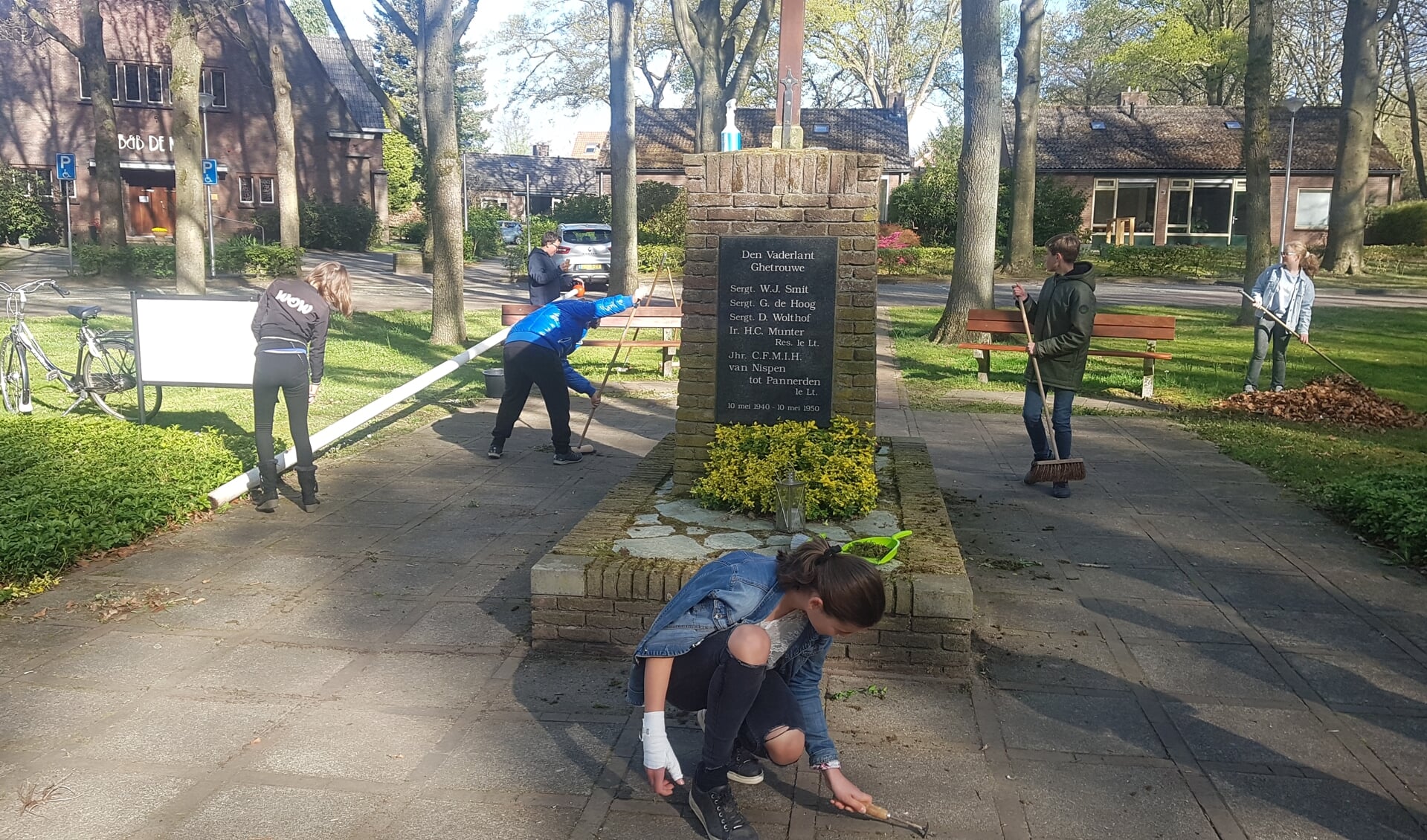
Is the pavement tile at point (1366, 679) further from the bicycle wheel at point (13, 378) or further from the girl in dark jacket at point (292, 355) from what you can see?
the bicycle wheel at point (13, 378)

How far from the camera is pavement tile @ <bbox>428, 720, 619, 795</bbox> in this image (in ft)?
12.6

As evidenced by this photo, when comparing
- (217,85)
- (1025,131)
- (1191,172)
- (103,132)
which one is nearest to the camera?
(103,132)

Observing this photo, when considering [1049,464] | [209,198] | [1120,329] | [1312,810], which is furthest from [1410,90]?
[1312,810]

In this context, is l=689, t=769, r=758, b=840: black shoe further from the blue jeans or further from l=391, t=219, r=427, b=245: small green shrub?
l=391, t=219, r=427, b=245: small green shrub

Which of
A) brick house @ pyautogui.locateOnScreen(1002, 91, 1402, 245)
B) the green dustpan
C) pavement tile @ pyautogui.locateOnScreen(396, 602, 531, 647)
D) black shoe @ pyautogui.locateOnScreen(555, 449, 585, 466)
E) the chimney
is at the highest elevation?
the chimney

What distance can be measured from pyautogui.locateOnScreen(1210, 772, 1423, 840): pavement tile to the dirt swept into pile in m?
8.07

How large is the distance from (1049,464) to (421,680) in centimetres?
470

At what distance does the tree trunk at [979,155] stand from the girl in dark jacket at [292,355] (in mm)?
10553

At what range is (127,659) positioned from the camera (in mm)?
4848

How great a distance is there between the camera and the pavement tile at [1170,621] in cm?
531

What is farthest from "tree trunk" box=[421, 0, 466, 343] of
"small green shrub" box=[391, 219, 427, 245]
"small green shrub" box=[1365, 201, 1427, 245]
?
"small green shrub" box=[391, 219, 427, 245]

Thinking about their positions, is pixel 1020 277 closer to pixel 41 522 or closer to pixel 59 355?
pixel 59 355

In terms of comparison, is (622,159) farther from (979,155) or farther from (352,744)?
(352,744)

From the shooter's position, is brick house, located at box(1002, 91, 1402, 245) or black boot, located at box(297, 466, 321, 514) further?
brick house, located at box(1002, 91, 1402, 245)
